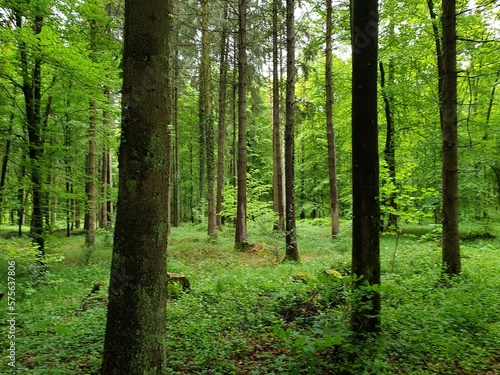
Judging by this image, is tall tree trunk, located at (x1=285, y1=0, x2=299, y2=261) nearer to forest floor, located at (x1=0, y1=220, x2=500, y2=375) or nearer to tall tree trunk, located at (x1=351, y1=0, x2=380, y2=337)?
forest floor, located at (x1=0, y1=220, x2=500, y2=375)

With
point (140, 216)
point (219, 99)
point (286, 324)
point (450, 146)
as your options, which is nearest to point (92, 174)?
point (219, 99)

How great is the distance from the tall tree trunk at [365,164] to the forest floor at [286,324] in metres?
0.24

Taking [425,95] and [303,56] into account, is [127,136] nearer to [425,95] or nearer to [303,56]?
[303,56]

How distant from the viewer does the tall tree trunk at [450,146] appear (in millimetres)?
6391

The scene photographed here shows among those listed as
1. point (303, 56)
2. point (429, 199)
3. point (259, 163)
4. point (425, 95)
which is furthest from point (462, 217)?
point (259, 163)

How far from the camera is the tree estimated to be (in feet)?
8.54

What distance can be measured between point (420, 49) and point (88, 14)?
42.2ft

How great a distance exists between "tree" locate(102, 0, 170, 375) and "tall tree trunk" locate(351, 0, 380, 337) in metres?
2.32

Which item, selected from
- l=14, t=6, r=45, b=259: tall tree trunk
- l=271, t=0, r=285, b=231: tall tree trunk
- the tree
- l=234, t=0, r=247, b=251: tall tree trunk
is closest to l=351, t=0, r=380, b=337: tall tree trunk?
the tree

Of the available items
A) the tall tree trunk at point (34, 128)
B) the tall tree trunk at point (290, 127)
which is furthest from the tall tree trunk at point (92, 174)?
the tall tree trunk at point (290, 127)

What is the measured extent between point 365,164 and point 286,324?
261 cm

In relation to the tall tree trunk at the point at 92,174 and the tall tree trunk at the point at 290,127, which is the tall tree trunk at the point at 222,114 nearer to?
the tall tree trunk at the point at 290,127

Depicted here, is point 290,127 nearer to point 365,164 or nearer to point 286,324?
point 365,164

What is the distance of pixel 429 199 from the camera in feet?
44.3
